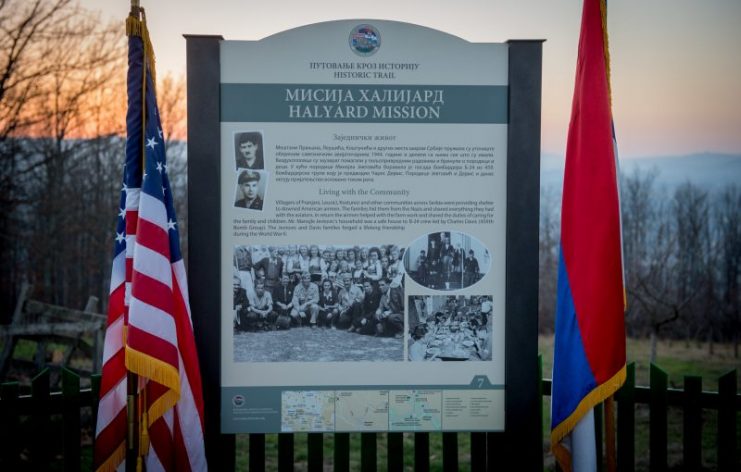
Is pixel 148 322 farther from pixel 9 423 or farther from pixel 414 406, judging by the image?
pixel 414 406

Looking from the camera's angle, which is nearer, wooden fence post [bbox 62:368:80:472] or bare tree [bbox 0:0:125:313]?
wooden fence post [bbox 62:368:80:472]

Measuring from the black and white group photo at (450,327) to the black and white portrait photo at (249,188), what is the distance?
1.12 m

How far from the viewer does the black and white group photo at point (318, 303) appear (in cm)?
366

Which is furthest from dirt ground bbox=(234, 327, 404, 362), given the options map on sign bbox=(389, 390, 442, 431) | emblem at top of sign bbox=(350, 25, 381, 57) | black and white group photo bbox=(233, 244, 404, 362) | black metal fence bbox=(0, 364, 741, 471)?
emblem at top of sign bbox=(350, 25, 381, 57)

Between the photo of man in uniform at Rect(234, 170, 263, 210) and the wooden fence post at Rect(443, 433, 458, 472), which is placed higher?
the photo of man in uniform at Rect(234, 170, 263, 210)

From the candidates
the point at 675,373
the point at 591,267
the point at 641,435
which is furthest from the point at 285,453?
the point at 675,373

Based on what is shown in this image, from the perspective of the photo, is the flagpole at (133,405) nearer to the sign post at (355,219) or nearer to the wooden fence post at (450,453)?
the sign post at (355,219)

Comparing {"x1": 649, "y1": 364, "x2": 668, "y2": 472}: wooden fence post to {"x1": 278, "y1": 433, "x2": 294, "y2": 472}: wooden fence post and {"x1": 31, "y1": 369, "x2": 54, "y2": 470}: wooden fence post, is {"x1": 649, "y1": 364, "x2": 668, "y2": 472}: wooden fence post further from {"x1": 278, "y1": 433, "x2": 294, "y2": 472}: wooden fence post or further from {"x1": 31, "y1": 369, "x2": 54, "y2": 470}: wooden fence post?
{"x1": 31, "y1": 369, "x2": 54, "y2": 470}: wooden fence post

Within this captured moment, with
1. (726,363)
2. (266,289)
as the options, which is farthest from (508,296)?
(726,363)

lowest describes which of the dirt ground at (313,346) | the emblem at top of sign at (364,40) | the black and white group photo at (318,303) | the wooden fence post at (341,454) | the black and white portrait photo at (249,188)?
the wooden fence post at (341,454)

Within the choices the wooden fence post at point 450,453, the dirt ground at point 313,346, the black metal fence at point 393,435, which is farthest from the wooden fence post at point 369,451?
the dirt ground at point 313,346

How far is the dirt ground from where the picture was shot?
3.67 metres

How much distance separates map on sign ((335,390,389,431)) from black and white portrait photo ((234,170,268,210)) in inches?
50.7

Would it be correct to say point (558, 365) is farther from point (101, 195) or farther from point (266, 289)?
point (101, 195)
